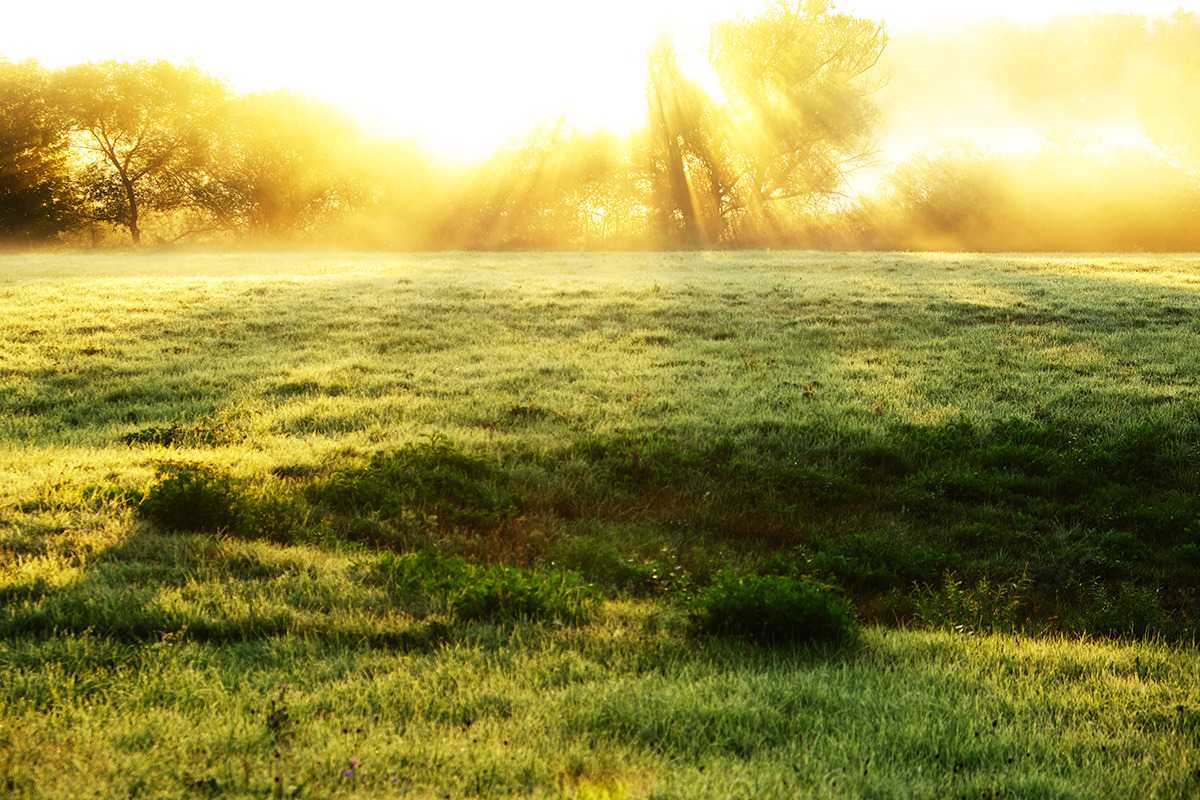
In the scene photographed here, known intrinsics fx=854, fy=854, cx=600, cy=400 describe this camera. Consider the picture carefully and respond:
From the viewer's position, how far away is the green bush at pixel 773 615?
4.50m

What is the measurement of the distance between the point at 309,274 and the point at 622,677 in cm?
2194

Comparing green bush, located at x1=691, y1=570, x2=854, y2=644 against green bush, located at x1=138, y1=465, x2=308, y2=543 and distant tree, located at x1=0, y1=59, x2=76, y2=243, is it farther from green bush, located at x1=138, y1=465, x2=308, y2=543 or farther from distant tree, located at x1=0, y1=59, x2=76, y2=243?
distant tree, located at x1=0, y1=59, x2=76, y2=243

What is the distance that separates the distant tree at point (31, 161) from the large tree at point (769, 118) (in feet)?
113

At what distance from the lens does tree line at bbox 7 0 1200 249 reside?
41.9m

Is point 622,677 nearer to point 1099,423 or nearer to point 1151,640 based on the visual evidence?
point 1151,640

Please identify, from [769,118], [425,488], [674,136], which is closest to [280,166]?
[674,136]

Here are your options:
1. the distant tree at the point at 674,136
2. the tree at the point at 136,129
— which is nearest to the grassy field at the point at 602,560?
the distant tree at the point at 674,136

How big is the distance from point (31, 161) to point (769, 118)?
41.7 m

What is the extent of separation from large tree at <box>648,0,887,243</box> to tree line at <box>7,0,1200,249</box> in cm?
10

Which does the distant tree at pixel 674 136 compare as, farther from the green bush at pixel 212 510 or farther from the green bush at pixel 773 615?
the green bush at pixel 773 615

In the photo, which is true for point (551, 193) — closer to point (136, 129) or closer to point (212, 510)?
point (136, 129)

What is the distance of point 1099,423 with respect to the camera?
354 inches

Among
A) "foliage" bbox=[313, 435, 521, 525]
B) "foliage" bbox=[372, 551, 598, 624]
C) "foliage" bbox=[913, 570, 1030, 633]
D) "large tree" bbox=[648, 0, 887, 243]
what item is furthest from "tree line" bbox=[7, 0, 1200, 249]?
"foliage" bbox=[372, 551, 598, 624]

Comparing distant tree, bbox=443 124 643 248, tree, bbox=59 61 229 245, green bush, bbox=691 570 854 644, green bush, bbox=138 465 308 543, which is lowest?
green bush, bbox=691 570 854 644
